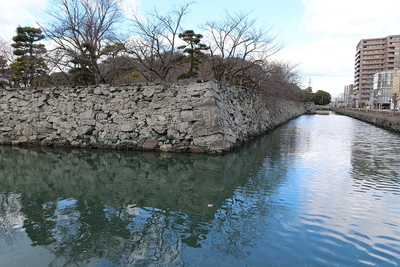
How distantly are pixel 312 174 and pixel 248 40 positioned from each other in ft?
30.1

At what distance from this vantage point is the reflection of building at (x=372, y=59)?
68688mm

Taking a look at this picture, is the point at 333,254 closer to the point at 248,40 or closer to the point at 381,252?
the point at 381,252

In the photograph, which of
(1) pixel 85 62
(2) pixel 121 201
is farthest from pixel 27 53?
(2) pixel 121 201

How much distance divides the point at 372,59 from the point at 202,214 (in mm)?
87046

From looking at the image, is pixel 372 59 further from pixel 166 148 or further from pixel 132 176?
pixel 132 176

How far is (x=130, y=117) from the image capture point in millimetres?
9547

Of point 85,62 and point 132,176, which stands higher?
point 85,62

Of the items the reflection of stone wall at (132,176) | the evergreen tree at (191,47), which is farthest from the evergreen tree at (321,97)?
the reflection of stone wall at (132,176)

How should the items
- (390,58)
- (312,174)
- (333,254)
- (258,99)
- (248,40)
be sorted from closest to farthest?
1. (333,254)
2. (312,174)
3. (248,40)
4. (258,99)
5. (390,58)

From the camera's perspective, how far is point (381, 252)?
111 inches

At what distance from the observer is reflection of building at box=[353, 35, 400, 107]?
68688mm

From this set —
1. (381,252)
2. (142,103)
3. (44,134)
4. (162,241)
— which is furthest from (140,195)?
(44,134)

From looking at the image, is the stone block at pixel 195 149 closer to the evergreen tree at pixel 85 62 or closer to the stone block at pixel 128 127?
the stone block at pixel 128 127

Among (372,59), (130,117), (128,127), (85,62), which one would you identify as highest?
(372,59)
